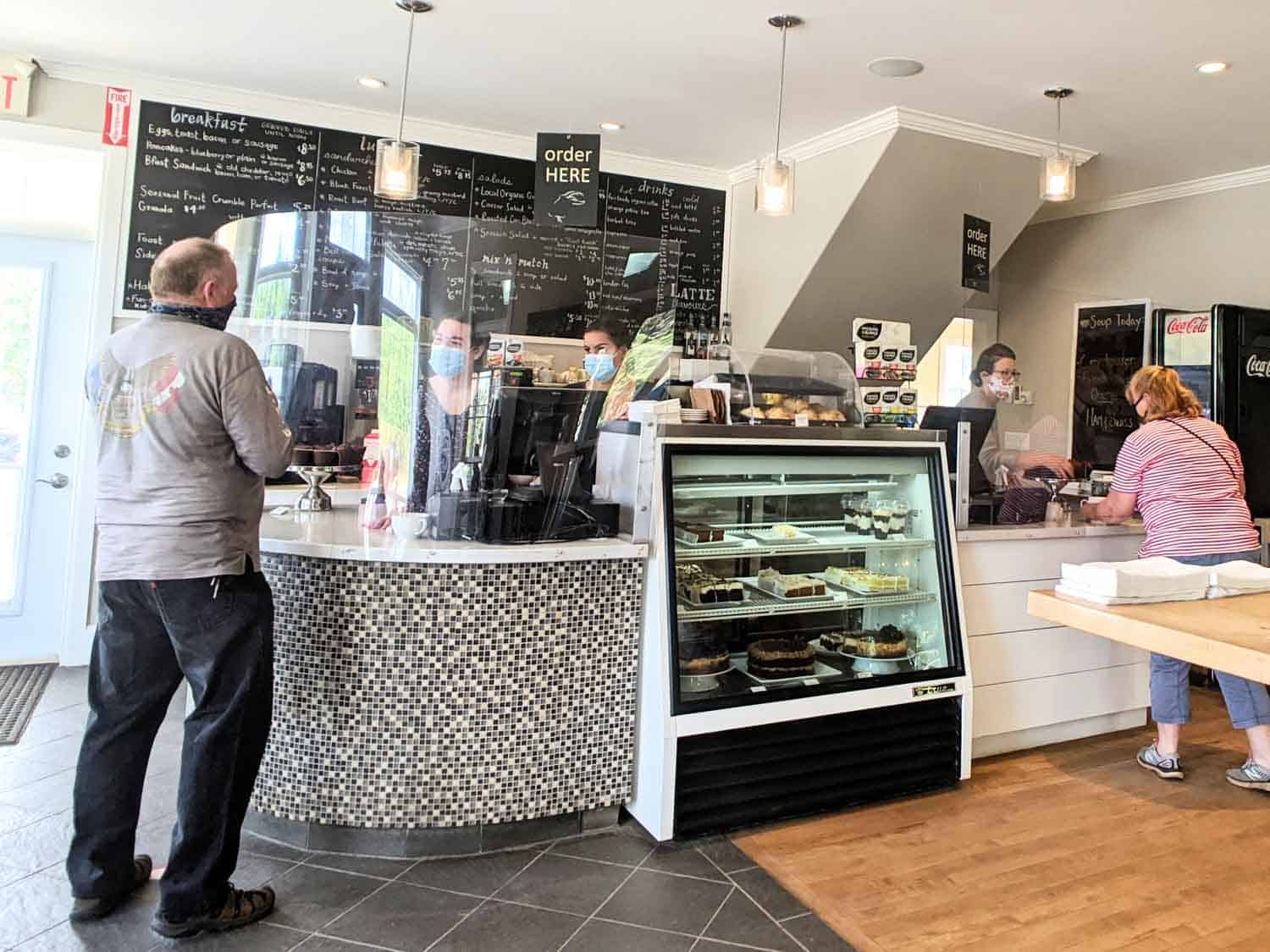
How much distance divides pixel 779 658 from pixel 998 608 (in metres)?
0.98

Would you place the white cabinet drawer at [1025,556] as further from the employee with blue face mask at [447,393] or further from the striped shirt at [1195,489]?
the employee with blue face mask at [447,393]

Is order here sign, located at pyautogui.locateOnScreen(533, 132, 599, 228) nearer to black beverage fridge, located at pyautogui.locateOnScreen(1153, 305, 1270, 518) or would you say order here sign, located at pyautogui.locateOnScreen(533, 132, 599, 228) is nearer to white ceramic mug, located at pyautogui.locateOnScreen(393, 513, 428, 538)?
white ceramic mug, located at pyautogui.locateOnScreen(393, 513, 428, 538)

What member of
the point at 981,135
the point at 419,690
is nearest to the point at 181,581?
the point at 419,690

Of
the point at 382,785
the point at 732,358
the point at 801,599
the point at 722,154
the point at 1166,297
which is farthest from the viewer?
the point at 1166,297

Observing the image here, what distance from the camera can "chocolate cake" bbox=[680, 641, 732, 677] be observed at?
2844mm

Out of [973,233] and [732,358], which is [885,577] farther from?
[973,233]

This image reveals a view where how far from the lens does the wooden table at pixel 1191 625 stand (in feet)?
5.77

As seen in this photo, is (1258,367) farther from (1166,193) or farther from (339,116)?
(339,116)

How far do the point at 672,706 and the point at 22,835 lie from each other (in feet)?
6.29

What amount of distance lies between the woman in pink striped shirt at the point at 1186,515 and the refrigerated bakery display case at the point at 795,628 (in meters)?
0.87

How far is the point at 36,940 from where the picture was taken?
2084mm

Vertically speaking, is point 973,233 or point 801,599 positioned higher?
point 973,233

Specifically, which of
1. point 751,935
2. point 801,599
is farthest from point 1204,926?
point 801,599

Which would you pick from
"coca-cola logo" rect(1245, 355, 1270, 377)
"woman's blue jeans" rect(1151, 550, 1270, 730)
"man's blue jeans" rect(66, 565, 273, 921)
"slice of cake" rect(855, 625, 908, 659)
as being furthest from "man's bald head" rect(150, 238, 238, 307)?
"coca-cola logo" rect(1245, 355, 1270, 377)
